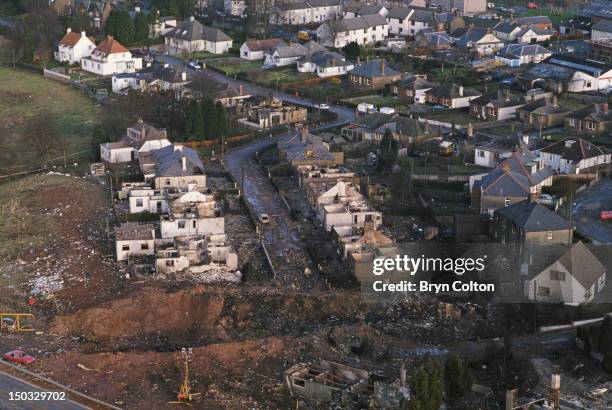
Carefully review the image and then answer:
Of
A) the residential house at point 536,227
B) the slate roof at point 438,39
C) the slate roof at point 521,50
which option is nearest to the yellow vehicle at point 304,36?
the slate roof at point 438,39

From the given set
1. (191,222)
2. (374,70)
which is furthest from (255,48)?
(191,222)

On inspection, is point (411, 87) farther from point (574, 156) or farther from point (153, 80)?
point (574, 156)

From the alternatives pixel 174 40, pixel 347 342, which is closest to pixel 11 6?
pixel 174 40

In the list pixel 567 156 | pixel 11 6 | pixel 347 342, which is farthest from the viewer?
pixel 11 6

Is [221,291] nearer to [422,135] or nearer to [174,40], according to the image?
[422,135]

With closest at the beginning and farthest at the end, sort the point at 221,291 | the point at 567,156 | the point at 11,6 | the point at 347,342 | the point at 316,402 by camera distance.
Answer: the point at 316,402, the point at 347,342, the point at 221,291, the point at 567,156, the point at 11,6

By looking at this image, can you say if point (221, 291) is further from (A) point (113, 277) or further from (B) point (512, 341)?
(B) point (512, 341)

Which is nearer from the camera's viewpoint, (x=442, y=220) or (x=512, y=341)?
(x=512, y=341)
